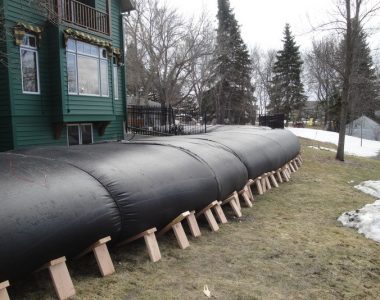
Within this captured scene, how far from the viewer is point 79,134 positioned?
12625 mm

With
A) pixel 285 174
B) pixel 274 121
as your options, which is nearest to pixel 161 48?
pixel 274 121

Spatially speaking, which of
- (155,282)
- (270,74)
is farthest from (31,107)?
(270,74)

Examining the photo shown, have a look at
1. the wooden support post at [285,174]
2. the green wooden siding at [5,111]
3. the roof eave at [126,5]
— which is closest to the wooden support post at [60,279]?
the wooden support post at [285,174]

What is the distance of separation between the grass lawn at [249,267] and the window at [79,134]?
817 cm

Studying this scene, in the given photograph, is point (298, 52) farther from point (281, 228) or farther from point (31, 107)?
point (281, 228)

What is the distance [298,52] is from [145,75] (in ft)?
75.1

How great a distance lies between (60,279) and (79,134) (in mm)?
10237

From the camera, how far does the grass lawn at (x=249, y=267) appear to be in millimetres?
3109

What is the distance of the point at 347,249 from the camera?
425 centimetres

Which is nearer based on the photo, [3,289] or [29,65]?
[3,289]

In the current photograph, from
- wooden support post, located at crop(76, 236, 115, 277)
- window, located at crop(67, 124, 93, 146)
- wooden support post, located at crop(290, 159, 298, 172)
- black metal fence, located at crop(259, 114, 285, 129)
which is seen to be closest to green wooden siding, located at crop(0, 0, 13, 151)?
window, located at crop(67, 124, 93, 146)

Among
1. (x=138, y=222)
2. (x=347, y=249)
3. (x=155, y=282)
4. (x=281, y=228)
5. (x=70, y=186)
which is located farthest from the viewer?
(x=281, y=228)

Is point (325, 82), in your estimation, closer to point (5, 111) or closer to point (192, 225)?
point (5, 111)

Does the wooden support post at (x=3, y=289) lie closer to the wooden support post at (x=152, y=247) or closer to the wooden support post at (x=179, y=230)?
the wooden support post at (x=152, y=247)
